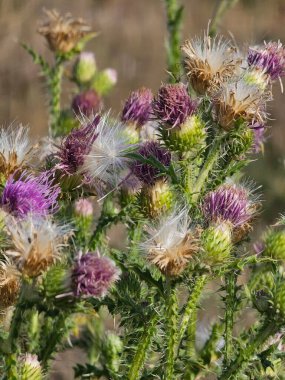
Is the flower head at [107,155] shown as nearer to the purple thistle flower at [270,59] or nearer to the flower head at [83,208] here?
the purple thistle flower at [270,59]

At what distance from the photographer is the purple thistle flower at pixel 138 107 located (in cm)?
172

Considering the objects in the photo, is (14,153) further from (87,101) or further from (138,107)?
(87,101)

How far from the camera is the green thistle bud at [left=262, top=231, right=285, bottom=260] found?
1.66 meters

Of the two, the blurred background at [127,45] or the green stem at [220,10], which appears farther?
the blurred background at [127,45]

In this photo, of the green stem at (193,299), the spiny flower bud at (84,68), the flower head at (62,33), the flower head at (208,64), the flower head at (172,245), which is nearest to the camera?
the flower head at (172,245)

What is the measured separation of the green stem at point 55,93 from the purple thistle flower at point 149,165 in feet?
3.28

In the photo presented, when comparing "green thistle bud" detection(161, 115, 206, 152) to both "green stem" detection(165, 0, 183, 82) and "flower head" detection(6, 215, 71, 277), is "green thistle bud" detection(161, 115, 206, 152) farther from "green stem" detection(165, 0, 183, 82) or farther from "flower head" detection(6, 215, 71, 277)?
"green stem" detection(165, 0, 183, 82)

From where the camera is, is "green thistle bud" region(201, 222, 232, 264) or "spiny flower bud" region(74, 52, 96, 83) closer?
"green thistle bud" region(201, 222, 232, 264)

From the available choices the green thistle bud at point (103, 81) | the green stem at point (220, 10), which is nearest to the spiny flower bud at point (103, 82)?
the green thistle bud at point (103, 81)

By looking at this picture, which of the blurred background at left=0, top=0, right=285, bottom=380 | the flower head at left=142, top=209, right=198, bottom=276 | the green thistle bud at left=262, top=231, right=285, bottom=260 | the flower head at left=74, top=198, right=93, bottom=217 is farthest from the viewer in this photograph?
the blurred background at left=0, top=0, right=285, bottom=380

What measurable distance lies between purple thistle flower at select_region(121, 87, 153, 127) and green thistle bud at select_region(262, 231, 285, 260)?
1.24 feet

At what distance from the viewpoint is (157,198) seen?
59.8 inches

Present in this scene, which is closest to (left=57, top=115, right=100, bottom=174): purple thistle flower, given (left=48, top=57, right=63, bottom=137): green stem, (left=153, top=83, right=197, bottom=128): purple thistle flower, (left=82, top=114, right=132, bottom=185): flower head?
(left=82, top=114, right=132, bottom=185): flower head

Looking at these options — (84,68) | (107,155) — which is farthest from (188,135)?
(84,68)
